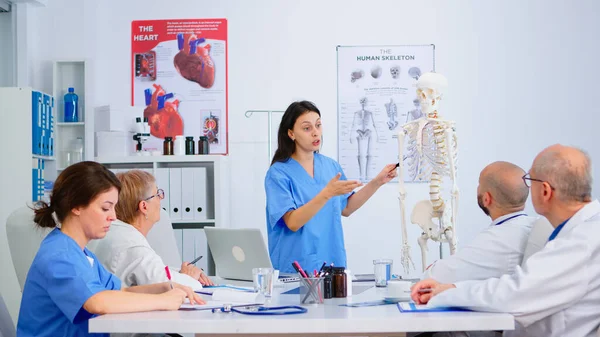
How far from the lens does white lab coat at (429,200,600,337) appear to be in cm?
182

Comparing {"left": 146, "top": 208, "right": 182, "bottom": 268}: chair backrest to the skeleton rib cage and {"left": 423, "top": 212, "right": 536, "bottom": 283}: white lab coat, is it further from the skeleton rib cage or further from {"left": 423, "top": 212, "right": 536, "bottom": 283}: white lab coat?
{"left": 423, "top": 212, "right": 536, "bottom": 283}: white lab coat

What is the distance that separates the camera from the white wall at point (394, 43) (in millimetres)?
4953

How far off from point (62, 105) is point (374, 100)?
2.12 meters

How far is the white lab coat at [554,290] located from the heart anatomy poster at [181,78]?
11.0ft

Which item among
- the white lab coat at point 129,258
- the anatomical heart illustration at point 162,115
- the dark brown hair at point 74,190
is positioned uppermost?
the anatomical heart illustration at point 162,115

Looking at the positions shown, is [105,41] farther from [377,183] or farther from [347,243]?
[377,183]

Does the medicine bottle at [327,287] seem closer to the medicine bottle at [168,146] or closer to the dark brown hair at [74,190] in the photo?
the dark brown hair at [74,190]

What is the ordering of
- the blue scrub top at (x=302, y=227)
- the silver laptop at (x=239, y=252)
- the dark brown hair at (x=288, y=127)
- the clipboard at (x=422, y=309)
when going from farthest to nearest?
the dark brown hair at (x=288, y=127)
the blue scrub top at (x=302, y=227)
the silver laptop at (x=239, y=252)
the clipboard at (x=422, y=309)

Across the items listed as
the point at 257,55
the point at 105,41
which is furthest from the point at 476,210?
the point at 105,41

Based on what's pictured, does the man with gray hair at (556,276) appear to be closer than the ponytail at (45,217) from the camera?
Yes

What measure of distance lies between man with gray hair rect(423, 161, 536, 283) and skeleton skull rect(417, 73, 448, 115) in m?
0.89

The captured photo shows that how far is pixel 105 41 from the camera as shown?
508 cm

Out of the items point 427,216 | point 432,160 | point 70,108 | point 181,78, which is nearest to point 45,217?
point 427,216

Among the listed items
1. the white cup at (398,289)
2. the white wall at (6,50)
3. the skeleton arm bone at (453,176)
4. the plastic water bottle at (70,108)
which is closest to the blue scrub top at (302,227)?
the skeleton arm bone at (453,176)
